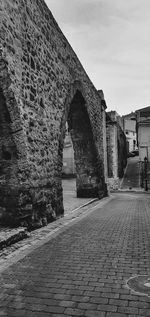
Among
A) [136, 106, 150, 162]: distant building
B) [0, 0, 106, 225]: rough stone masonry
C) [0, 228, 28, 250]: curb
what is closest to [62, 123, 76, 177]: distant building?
[136, 106, 150, 162]: distant building

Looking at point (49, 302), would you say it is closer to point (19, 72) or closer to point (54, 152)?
point (19, 72)

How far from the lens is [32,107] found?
6566 mm

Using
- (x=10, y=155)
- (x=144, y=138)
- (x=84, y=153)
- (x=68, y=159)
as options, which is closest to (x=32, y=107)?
(x=10, y=155)

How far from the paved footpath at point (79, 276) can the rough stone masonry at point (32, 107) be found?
1.04 metres

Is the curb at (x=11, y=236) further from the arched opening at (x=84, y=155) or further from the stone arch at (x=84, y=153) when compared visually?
the arched opening at (x=84, y=155)

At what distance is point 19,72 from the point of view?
237 inches

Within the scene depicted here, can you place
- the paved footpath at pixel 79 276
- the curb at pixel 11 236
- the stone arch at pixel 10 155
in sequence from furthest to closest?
the stone arch at pixel 10 155 < the curb at pixel 11 236 < the paved footpath at pixel 79 276

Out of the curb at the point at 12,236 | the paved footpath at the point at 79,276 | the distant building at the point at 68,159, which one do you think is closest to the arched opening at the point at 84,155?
the paved footpath at the point at 79,276

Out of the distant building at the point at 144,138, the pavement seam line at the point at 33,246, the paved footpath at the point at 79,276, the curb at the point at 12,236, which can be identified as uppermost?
the distant building at the point at 144,138

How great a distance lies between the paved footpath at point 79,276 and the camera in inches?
112

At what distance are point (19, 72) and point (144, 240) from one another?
12.8 ft

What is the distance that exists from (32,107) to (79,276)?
12.9 feet

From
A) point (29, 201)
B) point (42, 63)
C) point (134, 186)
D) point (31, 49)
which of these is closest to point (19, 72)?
point (31, 49)

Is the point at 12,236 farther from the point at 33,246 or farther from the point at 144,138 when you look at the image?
the point at 144,138
